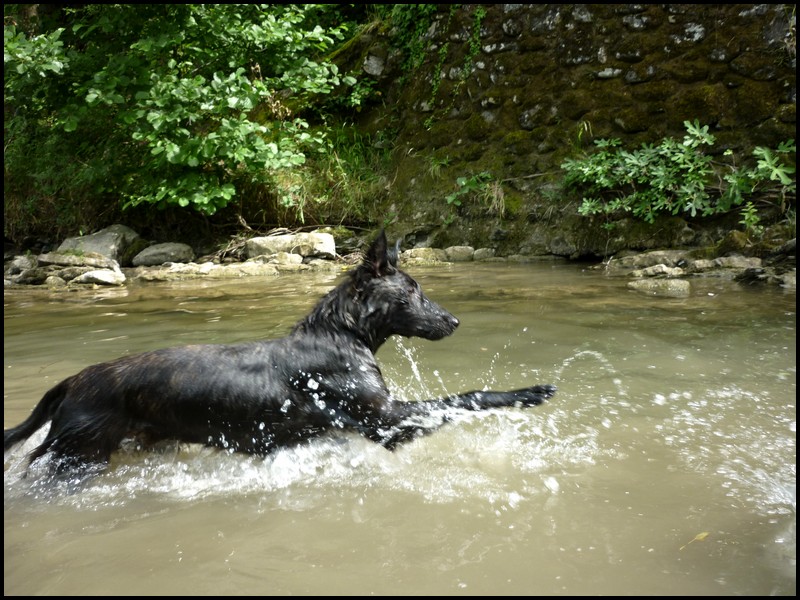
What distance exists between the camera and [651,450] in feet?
10.3

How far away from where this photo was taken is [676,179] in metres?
10.7

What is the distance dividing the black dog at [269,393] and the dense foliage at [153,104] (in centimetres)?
635

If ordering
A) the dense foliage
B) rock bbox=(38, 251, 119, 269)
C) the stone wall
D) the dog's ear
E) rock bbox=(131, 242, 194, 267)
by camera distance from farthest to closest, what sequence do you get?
rock bbox=(131, 242, 194, 267) < rock bbox=(38, 251, 119, 269) < the stone wall < the dense foliage < the dog's ear

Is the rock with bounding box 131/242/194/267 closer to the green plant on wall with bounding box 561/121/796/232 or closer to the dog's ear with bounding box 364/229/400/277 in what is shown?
the green plant on wall with bounding box 561/121/796/232

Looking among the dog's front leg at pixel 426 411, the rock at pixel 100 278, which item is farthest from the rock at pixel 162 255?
the dog's front leg at pixel 426 411

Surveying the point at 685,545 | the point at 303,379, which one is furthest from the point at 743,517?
the point at 303,379

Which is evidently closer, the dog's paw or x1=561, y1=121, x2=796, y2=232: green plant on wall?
the dog's paw

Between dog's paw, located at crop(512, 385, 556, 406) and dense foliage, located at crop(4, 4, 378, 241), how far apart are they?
741 centimetres

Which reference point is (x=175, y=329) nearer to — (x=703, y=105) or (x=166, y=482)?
(x=166, y=482)

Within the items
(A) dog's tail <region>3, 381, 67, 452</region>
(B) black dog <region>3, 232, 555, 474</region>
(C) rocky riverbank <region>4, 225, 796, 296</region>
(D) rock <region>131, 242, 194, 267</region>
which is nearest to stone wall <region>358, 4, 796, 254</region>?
(C) rocky riverbank <region>4, 225, 796, 296</region>

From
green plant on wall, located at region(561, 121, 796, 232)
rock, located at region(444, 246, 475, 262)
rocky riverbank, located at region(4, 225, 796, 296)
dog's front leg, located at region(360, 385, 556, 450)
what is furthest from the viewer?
rock, located at region(444, 246, 475, 262)

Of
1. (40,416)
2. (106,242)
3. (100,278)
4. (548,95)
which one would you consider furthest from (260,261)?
(40,416)

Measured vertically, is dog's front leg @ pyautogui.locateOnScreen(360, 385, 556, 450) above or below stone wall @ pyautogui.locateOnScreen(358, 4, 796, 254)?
below

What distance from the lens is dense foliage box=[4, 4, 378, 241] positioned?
31.4 ft
